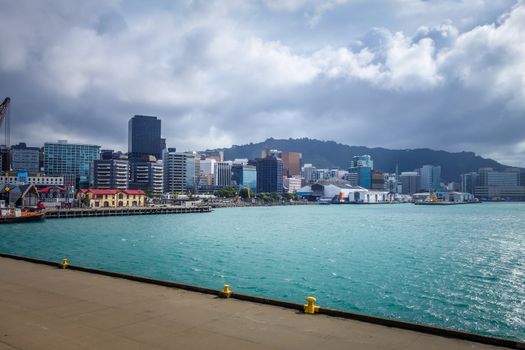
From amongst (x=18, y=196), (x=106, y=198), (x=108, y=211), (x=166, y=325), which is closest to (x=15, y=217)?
(x=18, y=196)

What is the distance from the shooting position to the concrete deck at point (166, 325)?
36.1 feet

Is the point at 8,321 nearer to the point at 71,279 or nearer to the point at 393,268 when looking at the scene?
the point at 71,279

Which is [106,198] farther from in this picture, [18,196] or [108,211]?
[18,196]

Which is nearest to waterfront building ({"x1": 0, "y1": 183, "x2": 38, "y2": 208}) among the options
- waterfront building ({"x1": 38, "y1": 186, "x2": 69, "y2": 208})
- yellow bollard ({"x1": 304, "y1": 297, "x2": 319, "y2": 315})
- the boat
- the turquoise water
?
waterfront building ({"x1": 38, "y1": 186, "x2": 69, "y2": 208})

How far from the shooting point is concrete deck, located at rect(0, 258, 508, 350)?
10992 mm

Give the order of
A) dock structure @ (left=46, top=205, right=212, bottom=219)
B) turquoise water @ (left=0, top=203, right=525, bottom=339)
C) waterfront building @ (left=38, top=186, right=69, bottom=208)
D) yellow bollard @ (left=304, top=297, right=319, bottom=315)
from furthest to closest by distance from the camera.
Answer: waterfront building @ (left=38, top=186, right=69, bottom=208)
dock structure @ (left=46, top=205, right=212, bottom=219)
turquoise water @ (left=0, top=203, right=525, bottom=339)
yellow bollard @ (left=304, top=297, right=319, bottom=315)

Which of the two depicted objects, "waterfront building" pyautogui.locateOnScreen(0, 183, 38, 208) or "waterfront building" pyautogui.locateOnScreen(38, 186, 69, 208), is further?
"waterfront building" pyautogui.locateOnScreen(38, 186, 69, 208)

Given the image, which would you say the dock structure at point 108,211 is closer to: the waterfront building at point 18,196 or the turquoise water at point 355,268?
the waterfront building at point 18,196

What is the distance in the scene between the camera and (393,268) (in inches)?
1421

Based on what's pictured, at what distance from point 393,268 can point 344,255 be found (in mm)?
8422

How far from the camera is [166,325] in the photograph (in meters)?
12.5

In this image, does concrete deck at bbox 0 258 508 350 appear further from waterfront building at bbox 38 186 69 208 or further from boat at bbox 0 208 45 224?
waterfront building at bbox 38 186 69 208

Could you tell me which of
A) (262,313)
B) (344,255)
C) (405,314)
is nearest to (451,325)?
(405,314)

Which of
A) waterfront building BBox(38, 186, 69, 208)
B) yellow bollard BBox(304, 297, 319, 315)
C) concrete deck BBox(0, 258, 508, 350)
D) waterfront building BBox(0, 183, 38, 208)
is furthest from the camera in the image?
waterfront building BBox(38, 186, 69, 208)
